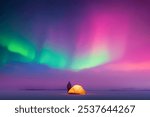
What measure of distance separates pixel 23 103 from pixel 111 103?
8.25 ft

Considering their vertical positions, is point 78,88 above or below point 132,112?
above

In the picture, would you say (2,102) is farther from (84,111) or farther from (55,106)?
(84,111)

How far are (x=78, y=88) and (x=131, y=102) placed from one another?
55.8 feet

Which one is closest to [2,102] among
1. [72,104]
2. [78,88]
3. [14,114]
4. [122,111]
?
[14,114]

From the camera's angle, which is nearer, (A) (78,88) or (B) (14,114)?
(B) (14,114)

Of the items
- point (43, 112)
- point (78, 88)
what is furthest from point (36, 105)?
point (78, 88)

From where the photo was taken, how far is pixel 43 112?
30.1ft

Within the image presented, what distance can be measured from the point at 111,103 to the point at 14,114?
2.73 metres

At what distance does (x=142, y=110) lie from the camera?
9242 millimetres

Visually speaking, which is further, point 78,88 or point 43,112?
point 78,88

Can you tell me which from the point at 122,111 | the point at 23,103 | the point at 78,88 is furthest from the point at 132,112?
the point at 78,88

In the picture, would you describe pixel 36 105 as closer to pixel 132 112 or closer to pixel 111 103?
pixel 111 103

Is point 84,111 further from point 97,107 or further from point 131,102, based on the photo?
point 131,102

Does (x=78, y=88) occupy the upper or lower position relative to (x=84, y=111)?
upper
